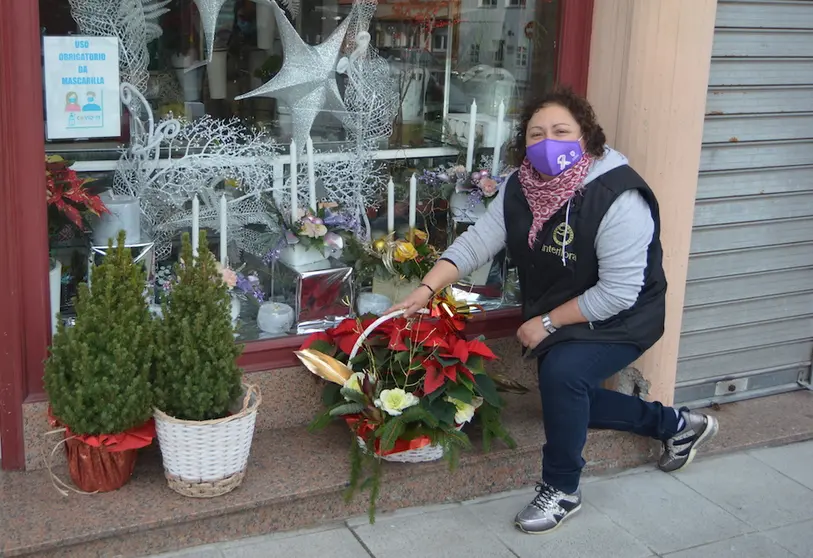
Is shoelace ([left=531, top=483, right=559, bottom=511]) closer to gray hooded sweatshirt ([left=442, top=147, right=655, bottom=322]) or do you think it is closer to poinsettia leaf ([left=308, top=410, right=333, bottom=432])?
gray hooded sweatshirt ([left=442, top=147, right=655, bottom=322])

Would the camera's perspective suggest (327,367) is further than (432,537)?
Yes

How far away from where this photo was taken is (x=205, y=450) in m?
2.97

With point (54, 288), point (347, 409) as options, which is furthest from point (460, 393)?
point (54, 288)

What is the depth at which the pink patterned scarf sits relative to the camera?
3234 millimetres

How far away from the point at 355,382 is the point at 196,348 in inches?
23.3

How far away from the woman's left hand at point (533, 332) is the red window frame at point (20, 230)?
1576mm

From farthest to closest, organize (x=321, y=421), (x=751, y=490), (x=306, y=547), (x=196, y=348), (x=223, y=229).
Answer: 1. (x=751, y=490)
2. (x=223, y=229)
3. (x=321, y=421)
4. (x=306, y=547)
5. (x=196, y=348)

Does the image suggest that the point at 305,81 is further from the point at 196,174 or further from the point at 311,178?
the point at 196,174

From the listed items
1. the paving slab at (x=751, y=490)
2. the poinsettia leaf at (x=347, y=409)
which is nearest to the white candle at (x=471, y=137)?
the poinsettia leaf at (x=347, y=409)

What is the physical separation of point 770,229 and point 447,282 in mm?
1736

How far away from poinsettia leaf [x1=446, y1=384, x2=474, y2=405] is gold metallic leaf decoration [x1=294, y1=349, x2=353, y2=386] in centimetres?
35

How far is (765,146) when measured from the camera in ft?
13.9

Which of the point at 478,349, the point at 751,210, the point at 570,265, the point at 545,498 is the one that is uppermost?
the point at 751,210

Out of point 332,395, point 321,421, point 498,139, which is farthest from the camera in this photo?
point 498,139
